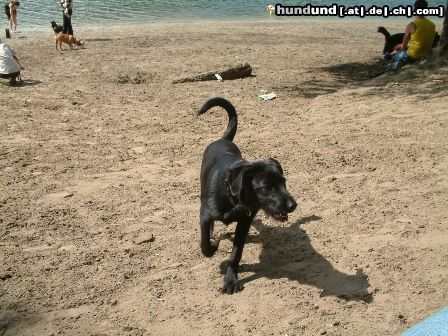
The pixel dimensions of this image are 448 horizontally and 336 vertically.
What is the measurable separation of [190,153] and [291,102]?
124 inches

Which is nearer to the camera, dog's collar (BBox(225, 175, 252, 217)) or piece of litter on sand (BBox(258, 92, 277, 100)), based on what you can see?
dog's collar (BBox(225, 175, 252, 217))

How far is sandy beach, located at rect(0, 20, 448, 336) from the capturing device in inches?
149

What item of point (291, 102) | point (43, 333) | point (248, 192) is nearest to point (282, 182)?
point (248, 192)

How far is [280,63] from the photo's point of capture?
44.7ft

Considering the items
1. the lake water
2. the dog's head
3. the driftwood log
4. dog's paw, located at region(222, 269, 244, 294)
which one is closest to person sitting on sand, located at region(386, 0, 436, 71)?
the driftwood log

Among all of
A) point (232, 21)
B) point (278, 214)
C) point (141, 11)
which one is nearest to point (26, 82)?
point (278, 214)

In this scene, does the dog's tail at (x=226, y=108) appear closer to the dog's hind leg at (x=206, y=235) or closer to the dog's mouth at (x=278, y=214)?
Answer: the dog's hind leg at (x=206, y=235)

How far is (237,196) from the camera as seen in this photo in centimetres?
385

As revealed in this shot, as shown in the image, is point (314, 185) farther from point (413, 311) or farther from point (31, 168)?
point (31, 168)

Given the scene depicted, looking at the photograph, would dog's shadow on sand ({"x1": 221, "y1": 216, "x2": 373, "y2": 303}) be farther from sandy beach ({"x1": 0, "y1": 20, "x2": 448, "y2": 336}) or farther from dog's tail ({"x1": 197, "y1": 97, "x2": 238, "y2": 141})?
dog's tail ({"x1": 197, "y1": 97, "x2": 238, "y2": 141})

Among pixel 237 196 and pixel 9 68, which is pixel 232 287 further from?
pixel 9 68

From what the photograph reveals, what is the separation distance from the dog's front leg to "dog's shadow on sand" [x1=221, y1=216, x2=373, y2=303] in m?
0.15

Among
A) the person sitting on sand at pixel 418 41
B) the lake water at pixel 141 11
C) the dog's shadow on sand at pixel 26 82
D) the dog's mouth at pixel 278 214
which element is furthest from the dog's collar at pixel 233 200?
the lake water at pixel 141 11

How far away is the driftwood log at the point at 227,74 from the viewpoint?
11.4 m
